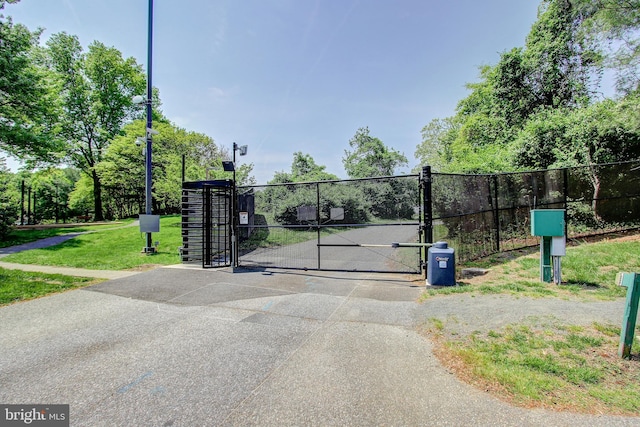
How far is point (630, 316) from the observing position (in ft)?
10.5

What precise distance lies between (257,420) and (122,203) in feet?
156

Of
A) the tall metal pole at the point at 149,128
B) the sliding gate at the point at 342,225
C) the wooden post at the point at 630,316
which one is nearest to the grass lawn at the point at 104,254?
the tall metal pole at the point at 149,128

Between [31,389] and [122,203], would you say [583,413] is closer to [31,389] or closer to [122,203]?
[31,389]

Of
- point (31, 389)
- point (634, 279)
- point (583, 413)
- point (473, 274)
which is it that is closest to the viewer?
point (583, 413)

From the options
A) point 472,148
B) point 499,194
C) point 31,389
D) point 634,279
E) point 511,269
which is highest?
point 472,148

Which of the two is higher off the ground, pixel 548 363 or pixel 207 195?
pixel 207 195

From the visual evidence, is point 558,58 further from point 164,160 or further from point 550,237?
point 164,160

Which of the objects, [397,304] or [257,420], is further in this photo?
[397,304]

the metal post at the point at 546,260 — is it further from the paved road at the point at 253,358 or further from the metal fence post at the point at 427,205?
the metal fence post at the point at 427,205

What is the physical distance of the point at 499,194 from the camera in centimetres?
959

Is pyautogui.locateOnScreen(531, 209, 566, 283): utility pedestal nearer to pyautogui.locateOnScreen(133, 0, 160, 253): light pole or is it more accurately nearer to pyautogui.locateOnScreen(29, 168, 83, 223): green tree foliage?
pyautogui.locateOnScreen(133, 0, 160, 253): light pole

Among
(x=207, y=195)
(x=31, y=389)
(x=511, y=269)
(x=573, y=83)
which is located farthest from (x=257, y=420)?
(x=573, y=83)

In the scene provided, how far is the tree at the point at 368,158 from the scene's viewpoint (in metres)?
49.7

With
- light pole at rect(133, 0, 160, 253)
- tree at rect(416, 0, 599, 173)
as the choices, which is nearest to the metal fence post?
tree at rect(416, 0, 599, 173)
